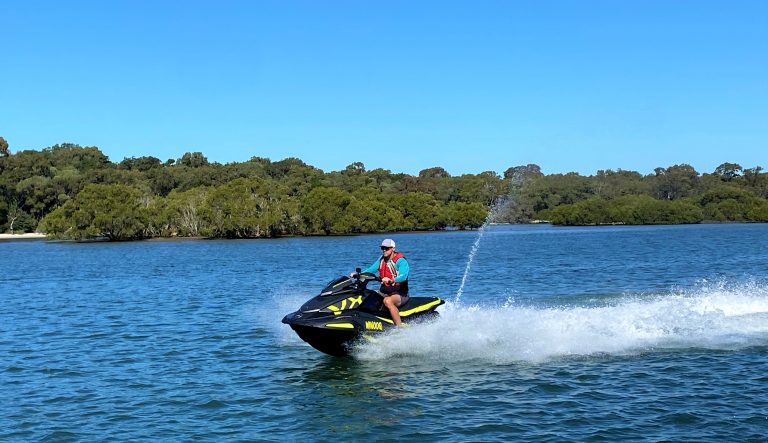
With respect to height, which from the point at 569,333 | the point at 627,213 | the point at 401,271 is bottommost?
the point at 569,333

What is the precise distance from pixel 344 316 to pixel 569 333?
4695 millimetres

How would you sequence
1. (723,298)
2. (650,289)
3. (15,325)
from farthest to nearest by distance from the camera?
(650,289)
(15,325)
(723,298)

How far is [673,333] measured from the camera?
51.2ft

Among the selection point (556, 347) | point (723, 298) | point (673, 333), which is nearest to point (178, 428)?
point (556, 347)

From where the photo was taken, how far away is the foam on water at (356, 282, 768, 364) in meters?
14.2

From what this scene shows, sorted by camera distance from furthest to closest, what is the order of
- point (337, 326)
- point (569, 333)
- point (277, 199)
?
point (277, 199) → point (569, 333) → point (337, 326)

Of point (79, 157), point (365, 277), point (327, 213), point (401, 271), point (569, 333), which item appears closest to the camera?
point (401, 271)

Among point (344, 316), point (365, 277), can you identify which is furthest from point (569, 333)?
point (344, 316)

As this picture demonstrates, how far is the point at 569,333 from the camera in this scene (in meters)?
15.2

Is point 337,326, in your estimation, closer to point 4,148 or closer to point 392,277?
point 392,277

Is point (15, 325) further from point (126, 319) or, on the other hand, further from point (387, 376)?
point (387, 376)

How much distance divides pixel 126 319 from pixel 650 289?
17.3 m

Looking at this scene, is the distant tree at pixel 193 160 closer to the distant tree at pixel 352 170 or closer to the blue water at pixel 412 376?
the distant tree at pixel 352 170

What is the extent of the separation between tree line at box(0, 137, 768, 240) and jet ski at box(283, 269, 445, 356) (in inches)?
1720
